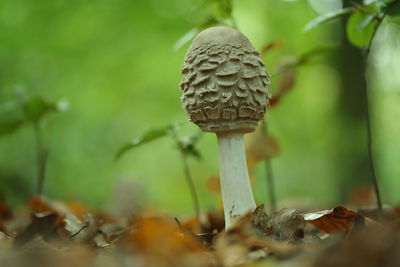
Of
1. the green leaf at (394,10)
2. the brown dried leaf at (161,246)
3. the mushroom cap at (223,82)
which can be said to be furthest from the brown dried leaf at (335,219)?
the green leaf at (394,10)

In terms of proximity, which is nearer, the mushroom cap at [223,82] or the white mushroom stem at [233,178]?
the mushroom cap at [223,82]

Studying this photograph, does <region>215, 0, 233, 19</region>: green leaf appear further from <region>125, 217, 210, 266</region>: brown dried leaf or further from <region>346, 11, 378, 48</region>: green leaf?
<region>125, 217, 210, 266</region>: brown dried leaf

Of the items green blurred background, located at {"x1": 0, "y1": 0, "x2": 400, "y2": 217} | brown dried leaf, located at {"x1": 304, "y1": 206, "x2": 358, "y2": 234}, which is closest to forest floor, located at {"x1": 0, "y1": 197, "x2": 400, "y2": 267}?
brown dried leaf, located at {"x1": 304, "y1": 206, "x2": 358, "y2": 234}

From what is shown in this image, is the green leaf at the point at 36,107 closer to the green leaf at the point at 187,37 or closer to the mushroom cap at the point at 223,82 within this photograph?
the green leaf at the point at 187,37

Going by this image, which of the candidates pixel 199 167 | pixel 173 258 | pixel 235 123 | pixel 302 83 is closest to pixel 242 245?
pixel 173 258

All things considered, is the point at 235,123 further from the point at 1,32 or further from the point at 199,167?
the point at 199,167

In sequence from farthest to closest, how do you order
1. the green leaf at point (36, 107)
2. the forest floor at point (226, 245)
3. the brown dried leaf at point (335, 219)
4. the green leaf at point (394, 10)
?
the green leaf at point (36, 107)
the green leaf at point (394, 10)
the brown dried leaf at point (335, 219)
the forest floor at point (226, 245)

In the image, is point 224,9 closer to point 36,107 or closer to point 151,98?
point 36,107

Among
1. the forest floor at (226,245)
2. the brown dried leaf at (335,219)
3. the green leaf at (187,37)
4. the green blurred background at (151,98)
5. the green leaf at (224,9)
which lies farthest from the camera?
the green blurred background at (151,98)
